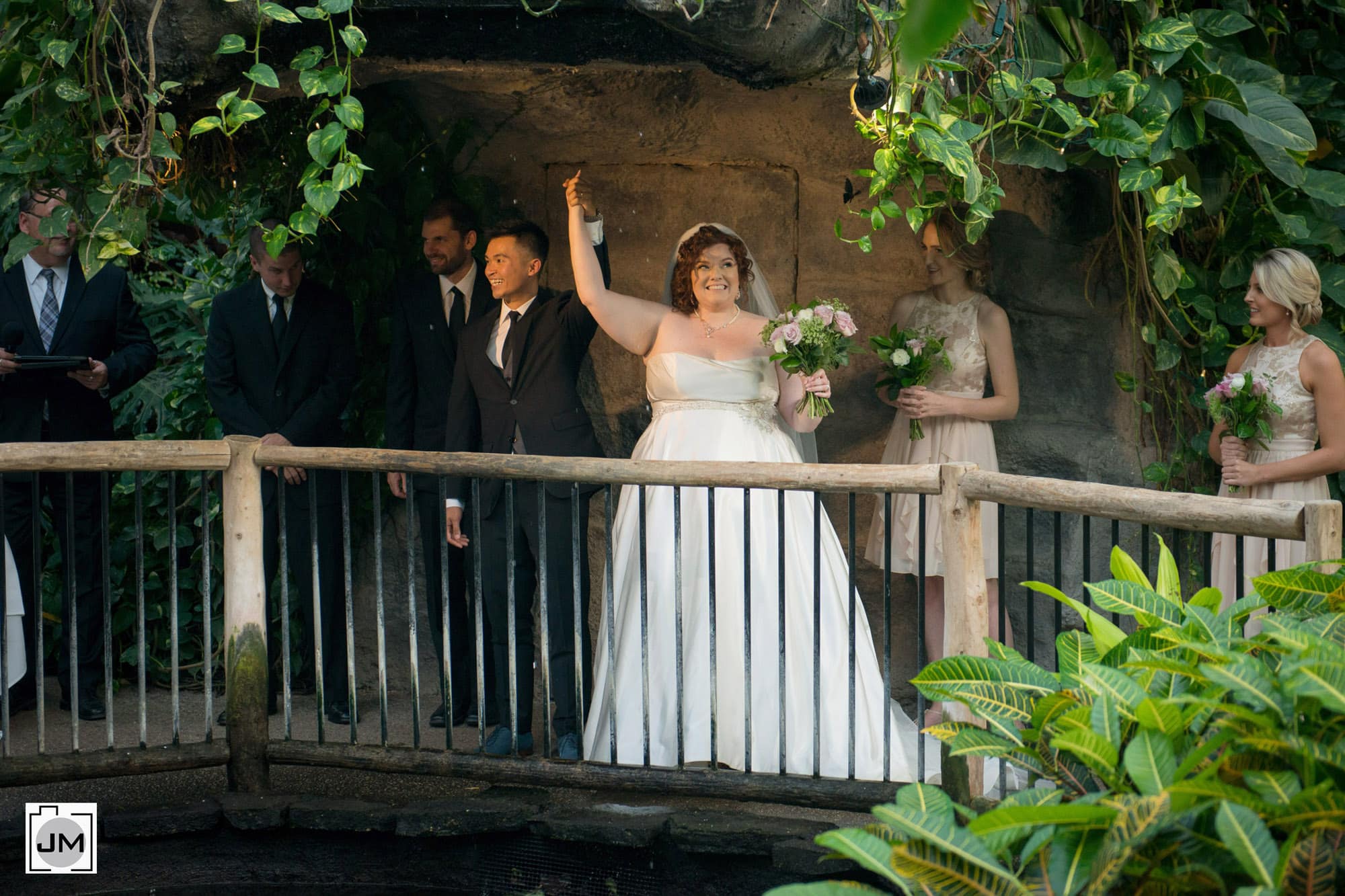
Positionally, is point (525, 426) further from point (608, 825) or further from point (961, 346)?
point (961, 346)

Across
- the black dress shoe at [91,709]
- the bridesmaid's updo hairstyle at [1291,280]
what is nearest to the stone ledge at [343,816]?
the black dress shoe at [91,709]

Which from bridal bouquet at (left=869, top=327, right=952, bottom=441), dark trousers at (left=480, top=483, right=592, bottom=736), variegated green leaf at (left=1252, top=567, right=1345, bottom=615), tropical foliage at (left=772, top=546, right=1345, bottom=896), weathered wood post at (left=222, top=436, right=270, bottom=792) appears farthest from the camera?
bridal bouquet at (left=869, top=327, right=952, bottom=441)

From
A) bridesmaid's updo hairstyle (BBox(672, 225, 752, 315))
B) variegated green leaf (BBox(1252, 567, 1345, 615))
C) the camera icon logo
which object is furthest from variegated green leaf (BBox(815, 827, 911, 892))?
bridesmaid's updo hairstyle (BBox(672, 225, 752, 315))

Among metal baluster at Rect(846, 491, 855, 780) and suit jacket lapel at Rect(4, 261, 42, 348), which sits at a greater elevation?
suit jacket lapel at Rect(4, 261, 42, 348)

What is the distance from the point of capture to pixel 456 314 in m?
5.77

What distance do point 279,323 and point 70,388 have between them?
864mm

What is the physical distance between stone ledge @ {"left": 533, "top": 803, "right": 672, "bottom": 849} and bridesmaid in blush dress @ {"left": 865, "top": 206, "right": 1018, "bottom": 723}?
64.3 inches

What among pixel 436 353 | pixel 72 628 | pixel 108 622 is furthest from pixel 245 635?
pixel 436 353

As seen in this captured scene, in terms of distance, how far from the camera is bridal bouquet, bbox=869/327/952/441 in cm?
543

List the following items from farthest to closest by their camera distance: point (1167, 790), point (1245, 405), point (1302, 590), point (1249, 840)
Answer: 1. point (1245, 405)
2. point (1302, 590)
3. point (1167, 790)
4. point (1249, 840)

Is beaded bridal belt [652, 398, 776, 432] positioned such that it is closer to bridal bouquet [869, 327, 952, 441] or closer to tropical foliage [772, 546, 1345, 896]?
bridal bouquet [869, 327, 952, 441]

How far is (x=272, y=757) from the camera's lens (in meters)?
4.70

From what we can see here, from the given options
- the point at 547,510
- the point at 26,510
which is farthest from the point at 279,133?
the point at 547,510

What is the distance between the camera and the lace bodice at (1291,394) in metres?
4.85
